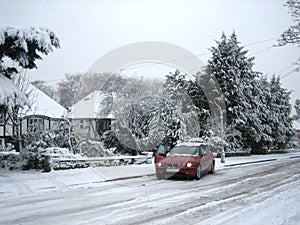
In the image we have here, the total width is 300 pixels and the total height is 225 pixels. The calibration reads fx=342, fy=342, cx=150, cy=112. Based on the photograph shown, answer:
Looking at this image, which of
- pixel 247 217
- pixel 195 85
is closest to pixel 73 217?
pixel 247 217

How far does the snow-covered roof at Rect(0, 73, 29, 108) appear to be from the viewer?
13336mm

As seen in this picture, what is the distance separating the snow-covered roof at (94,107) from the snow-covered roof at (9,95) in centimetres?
2410

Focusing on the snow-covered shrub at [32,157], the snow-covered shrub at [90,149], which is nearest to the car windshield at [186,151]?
the snow-covered shrub at [32,157]

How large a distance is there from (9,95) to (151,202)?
7826 mm

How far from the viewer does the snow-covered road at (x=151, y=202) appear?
711cm

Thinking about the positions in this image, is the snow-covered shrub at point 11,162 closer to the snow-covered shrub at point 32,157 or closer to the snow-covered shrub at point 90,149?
the snow-covered shrub at point 32,157

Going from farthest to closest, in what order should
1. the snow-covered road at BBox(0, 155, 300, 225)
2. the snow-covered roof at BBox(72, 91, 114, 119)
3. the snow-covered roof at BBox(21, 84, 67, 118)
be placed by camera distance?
the snow-covered roof at BBox(72, 91, 114, 119), the snow-covered roof at BBox(21, 84, 67, 118), the snow-covered road at BBox(0, 155, 300, 225)

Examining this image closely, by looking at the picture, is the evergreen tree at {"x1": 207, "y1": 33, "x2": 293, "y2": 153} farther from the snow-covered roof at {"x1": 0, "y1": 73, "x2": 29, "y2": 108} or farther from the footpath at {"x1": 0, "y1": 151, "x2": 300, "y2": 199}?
the snow-covered roof at {"x1": 0, "y1": 73, "x2": 29, "y2": 108}

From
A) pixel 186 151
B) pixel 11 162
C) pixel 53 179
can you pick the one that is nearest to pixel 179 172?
pixel 186 151

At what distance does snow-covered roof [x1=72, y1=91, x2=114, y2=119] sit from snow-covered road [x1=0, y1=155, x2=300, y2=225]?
2638cm

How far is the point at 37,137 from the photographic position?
60.4ft

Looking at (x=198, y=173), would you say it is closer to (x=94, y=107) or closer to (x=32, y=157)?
(x=32, y=157)

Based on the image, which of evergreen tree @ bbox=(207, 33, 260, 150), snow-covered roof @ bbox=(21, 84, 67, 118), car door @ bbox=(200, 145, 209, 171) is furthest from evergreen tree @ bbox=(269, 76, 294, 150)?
car door @ bbox=(200, 145, 209, 171)

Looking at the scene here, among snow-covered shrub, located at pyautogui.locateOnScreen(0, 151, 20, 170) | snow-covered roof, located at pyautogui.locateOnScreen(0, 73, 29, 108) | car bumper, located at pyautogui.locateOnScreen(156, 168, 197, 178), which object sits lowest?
car bumper, located at pyautogui.locateOnScreen(156, 168, 197, 178)
